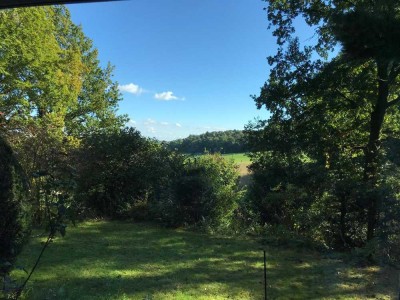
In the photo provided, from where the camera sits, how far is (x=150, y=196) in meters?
11.4

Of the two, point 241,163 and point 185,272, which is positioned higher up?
point 241,163

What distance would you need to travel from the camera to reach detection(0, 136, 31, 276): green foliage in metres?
4.02

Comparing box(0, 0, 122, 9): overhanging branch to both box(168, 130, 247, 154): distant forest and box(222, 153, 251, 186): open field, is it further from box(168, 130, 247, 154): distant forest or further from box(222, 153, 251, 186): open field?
box(222, 153, 251, 186): open field

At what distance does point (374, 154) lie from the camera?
27.2 ft

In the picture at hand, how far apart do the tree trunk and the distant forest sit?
4.03 metres

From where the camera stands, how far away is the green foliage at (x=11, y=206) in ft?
13.2

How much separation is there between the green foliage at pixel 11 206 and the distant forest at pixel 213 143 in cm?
814

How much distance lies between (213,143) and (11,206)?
14.7 meters

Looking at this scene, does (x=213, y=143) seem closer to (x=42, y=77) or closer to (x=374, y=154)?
(x=42, y=77)

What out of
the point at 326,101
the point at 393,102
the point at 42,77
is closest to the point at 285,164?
the point at 326,101

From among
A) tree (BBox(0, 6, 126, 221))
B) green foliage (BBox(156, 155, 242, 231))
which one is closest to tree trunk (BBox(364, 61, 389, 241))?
green foliage (BBox(156, 155, 242, 231))

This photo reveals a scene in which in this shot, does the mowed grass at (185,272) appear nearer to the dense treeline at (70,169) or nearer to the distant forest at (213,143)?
the dense treeline at (70,169)

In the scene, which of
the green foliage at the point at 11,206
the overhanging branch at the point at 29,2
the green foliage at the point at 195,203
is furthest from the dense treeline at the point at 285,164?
the overhanging branch at the point at 29,2

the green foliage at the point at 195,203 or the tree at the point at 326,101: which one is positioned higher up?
the tree at the point at 326,101
